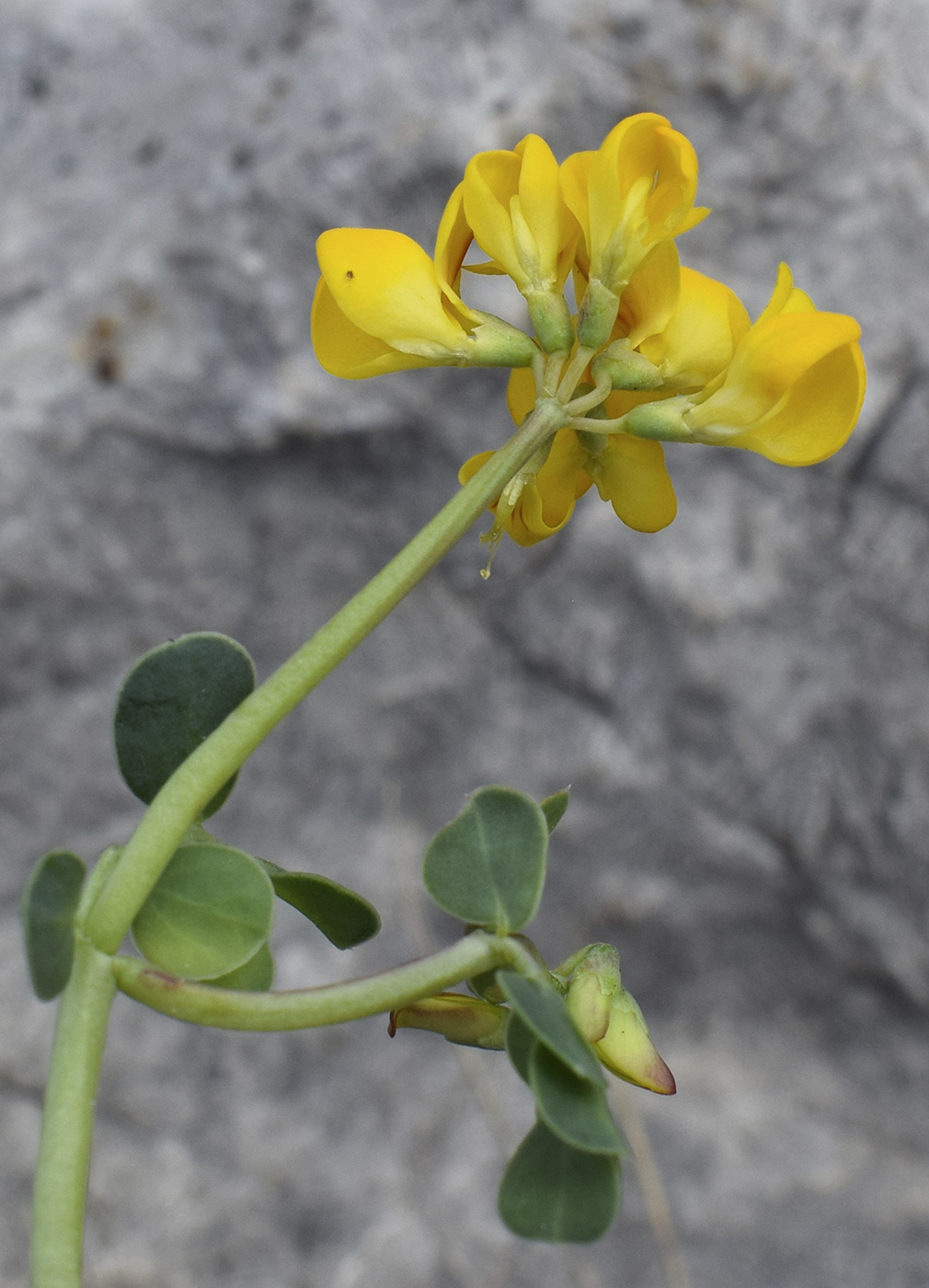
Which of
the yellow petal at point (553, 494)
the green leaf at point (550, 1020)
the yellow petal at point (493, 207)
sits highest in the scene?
the yellow petal at point (493, 207)

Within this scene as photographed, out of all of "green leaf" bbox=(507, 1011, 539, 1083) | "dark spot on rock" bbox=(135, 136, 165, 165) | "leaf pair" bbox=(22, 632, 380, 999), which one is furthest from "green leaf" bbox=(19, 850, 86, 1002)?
"dark spot on rock" bbox=(135, 136, 165, 165)

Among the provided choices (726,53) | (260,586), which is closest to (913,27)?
(726,53)

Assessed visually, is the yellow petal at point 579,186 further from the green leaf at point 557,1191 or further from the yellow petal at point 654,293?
the green leaf at point 557,1191

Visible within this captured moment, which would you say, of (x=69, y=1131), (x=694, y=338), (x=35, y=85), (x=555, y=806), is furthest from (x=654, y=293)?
(x=35, y=85)

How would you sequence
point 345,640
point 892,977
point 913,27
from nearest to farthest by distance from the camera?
point 345,640 < point 913,27 < point 892,977

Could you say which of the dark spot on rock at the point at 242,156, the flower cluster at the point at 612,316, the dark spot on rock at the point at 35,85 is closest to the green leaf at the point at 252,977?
the flower cluster at the point at 612,316

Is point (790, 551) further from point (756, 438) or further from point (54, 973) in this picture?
point (54, 973)
